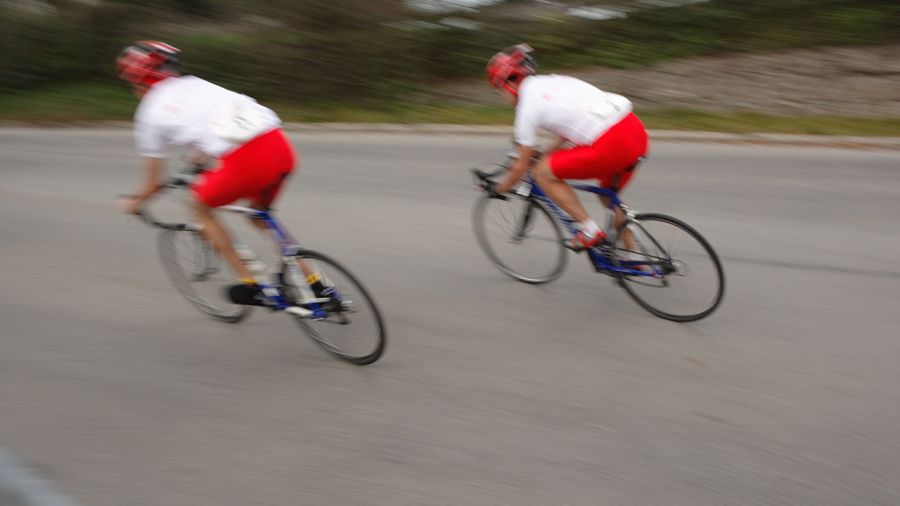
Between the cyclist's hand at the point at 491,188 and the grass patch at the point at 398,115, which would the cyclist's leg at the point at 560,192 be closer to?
the cyclist's hand at the point at 491,188

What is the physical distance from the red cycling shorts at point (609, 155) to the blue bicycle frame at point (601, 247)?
0.36 ft

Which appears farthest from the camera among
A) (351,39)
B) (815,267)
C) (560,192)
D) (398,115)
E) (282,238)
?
(351,39)

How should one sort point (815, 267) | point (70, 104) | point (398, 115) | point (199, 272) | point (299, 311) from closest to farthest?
point (299, 311), point (199, 272), point (815, 267), point (398, 115), point (70, 104)

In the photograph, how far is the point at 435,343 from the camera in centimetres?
552

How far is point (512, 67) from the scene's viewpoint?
5.58m

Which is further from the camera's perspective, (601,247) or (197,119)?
(601,247)

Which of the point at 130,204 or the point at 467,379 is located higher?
the point at 130,204

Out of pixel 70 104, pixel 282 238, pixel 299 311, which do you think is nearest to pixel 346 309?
pixel 299 311

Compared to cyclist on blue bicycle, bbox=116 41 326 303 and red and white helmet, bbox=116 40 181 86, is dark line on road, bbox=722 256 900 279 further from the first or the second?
red and white helmet, bbox=116 40 181 86

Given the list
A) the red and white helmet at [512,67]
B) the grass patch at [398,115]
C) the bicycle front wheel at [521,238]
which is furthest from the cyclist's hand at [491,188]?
the grass patch at [398,115]

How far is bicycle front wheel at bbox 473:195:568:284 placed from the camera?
6355 millimetres

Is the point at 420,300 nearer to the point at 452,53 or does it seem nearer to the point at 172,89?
the point at 172,89

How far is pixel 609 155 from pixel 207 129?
2.37 m

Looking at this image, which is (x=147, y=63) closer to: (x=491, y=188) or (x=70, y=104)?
(x=491, y=188)
